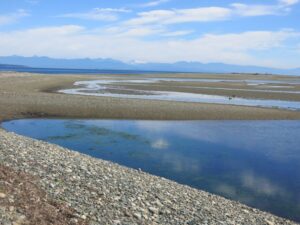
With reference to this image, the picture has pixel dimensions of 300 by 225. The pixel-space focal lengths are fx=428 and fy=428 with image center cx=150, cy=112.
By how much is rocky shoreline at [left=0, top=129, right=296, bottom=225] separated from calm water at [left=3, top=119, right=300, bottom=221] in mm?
2605

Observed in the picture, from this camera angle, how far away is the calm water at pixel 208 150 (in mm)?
20078

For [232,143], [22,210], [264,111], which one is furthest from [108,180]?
[264,111]

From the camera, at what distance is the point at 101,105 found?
45625 millimetres


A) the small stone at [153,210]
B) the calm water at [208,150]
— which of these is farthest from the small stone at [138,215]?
the calm water at [208,150]

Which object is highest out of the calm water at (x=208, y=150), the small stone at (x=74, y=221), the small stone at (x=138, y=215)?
the small stone at (x=74, y=221)

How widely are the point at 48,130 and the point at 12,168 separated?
1786 cm

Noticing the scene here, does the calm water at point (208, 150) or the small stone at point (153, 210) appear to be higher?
the small stone at point (153, 210)

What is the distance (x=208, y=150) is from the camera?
27.8 meters

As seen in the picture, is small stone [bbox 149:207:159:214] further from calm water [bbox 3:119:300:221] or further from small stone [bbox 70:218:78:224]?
calm water [bbox 3:119:300:221]

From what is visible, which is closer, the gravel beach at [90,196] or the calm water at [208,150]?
the gravel beach at [90,196]

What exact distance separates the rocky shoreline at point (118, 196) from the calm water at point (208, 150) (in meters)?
2.60

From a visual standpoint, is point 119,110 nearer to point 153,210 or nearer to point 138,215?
point 153,210

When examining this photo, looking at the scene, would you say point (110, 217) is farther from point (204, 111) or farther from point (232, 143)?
point (204, 111)

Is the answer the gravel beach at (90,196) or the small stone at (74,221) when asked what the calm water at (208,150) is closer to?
the gravel beach at (90,196)
